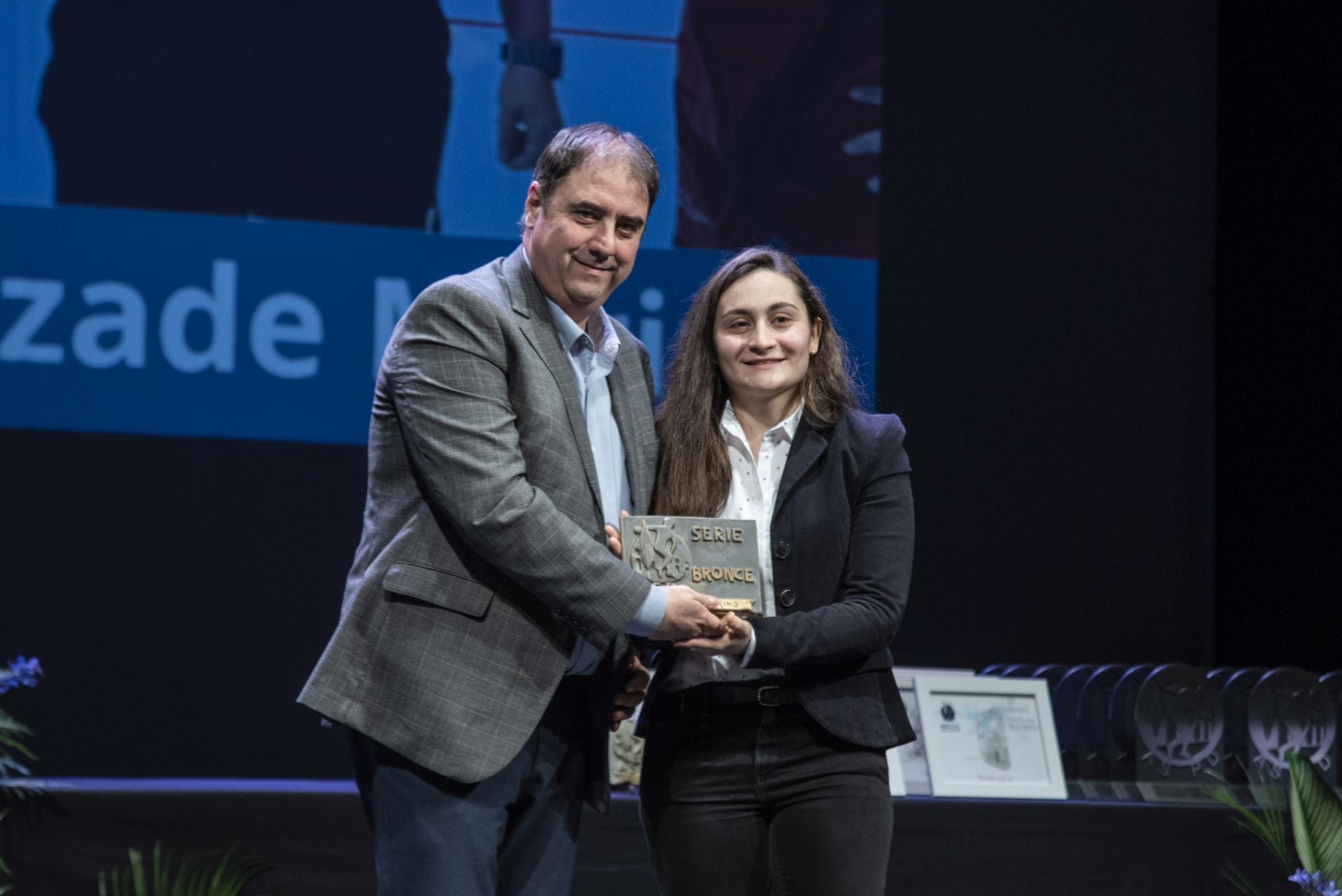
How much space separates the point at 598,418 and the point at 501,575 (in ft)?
0.99

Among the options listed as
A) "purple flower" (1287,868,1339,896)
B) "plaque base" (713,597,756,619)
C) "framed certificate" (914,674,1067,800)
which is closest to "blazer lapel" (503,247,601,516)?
"plaque base" (713,597,756,619)

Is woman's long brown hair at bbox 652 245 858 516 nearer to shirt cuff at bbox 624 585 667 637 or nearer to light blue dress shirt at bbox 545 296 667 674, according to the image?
light blue dress shirt at bbox 545 296 667 674

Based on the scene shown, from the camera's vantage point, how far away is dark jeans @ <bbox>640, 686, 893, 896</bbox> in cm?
201

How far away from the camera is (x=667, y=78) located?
16.6 feet

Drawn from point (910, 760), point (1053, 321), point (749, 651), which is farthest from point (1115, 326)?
point (749, 651)

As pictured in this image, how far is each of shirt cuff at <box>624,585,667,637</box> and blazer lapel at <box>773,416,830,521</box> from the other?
0.26m

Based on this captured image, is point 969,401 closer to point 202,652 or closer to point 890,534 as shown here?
point 202,652

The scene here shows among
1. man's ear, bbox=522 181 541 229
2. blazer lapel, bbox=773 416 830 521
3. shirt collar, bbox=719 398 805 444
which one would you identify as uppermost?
man's ear, bbox=522 181 541 229

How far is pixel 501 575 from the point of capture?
2.02 meters

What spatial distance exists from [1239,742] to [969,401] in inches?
76.7

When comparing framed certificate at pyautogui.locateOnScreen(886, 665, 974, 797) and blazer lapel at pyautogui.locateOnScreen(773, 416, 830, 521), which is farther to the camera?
framed certificate at pyautogui.locateOnScreen(886, 665, 974, 797)

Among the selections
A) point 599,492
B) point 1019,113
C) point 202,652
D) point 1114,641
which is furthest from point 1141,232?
point 599,492

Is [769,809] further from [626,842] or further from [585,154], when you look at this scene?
[626,842]

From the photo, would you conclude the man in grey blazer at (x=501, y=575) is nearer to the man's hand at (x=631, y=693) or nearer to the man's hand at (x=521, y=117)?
the man's hand at (x=631, y=693)
